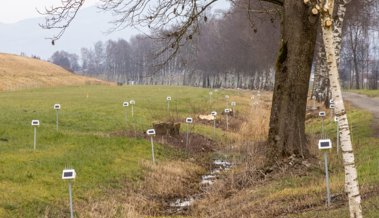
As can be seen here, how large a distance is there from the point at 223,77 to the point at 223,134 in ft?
265

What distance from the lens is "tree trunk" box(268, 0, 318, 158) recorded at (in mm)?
14305

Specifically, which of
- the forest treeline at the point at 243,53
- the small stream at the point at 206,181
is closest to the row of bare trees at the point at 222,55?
the forest treeline at the point at 243,53

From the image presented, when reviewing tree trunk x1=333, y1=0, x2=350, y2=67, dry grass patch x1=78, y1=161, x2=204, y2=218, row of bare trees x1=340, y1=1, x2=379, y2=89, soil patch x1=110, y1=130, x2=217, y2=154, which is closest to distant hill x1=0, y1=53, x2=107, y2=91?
row of bare trees x1=340, y1=1, x2=379, y2=89

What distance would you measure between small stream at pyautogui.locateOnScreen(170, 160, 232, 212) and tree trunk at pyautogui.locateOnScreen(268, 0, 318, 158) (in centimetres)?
253

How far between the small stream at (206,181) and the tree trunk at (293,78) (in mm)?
2533

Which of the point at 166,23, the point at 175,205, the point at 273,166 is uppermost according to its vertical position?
the point at 166,23

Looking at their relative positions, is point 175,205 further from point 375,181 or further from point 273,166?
point 375,181

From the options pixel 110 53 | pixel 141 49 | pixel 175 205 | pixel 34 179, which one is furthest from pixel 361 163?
pixel 110 53

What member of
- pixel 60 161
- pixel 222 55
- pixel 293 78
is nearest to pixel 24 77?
pixel 222 55

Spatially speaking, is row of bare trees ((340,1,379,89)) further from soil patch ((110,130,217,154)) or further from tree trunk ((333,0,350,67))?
soil patch ((110,130,217,154))

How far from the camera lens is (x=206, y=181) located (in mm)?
17875

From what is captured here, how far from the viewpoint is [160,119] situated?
102 ft

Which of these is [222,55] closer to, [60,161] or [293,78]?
[60,161]

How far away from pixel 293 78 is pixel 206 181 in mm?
4944
